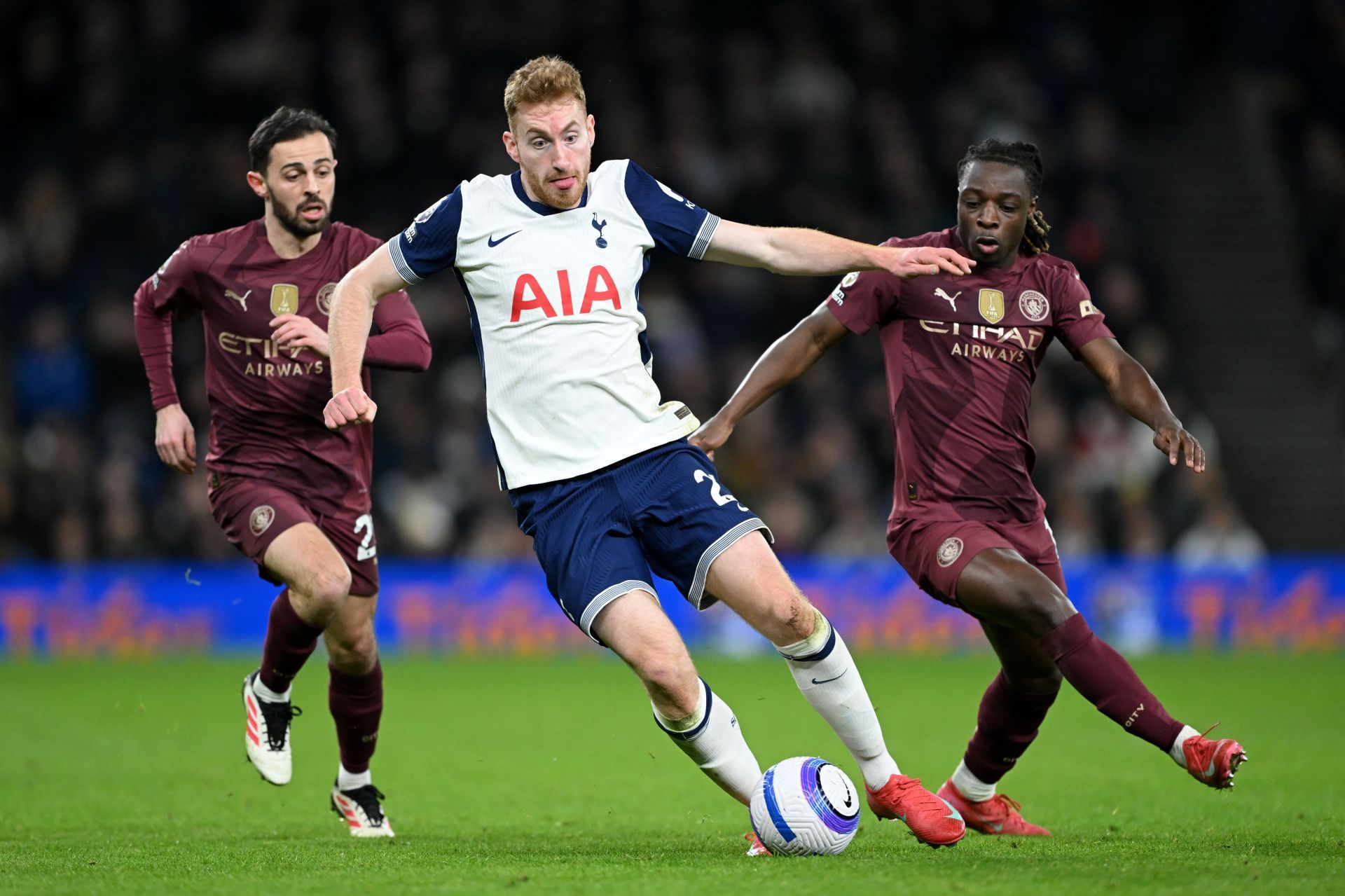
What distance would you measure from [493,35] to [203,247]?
41.3 ft

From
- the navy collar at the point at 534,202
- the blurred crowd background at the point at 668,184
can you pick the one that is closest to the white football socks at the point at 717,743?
the navy collar at the point at 534,202

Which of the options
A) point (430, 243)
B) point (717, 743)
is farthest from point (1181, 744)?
point (430, 243)

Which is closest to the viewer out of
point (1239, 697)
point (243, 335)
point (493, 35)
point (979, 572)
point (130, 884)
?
point (130, 884)

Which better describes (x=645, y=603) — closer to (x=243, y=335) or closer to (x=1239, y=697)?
(x=243, y=335)

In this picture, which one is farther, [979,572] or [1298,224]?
[1298,224]

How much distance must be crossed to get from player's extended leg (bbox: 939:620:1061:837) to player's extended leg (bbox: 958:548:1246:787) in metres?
0.41

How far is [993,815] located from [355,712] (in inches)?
105

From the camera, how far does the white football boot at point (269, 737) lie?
6809 mm

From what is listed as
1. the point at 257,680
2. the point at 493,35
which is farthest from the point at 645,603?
the point at 493,35

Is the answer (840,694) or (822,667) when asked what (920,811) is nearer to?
(840,694)

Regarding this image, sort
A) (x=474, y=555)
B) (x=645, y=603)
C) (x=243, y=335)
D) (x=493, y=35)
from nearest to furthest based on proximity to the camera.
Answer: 1. (x=645, y=603)
2. (x=243, y=335)
3. (x=474, y=555)
4. (x=493, y=35)

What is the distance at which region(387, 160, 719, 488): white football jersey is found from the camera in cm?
563

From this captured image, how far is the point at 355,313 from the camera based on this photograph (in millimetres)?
5660

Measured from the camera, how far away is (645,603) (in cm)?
541
